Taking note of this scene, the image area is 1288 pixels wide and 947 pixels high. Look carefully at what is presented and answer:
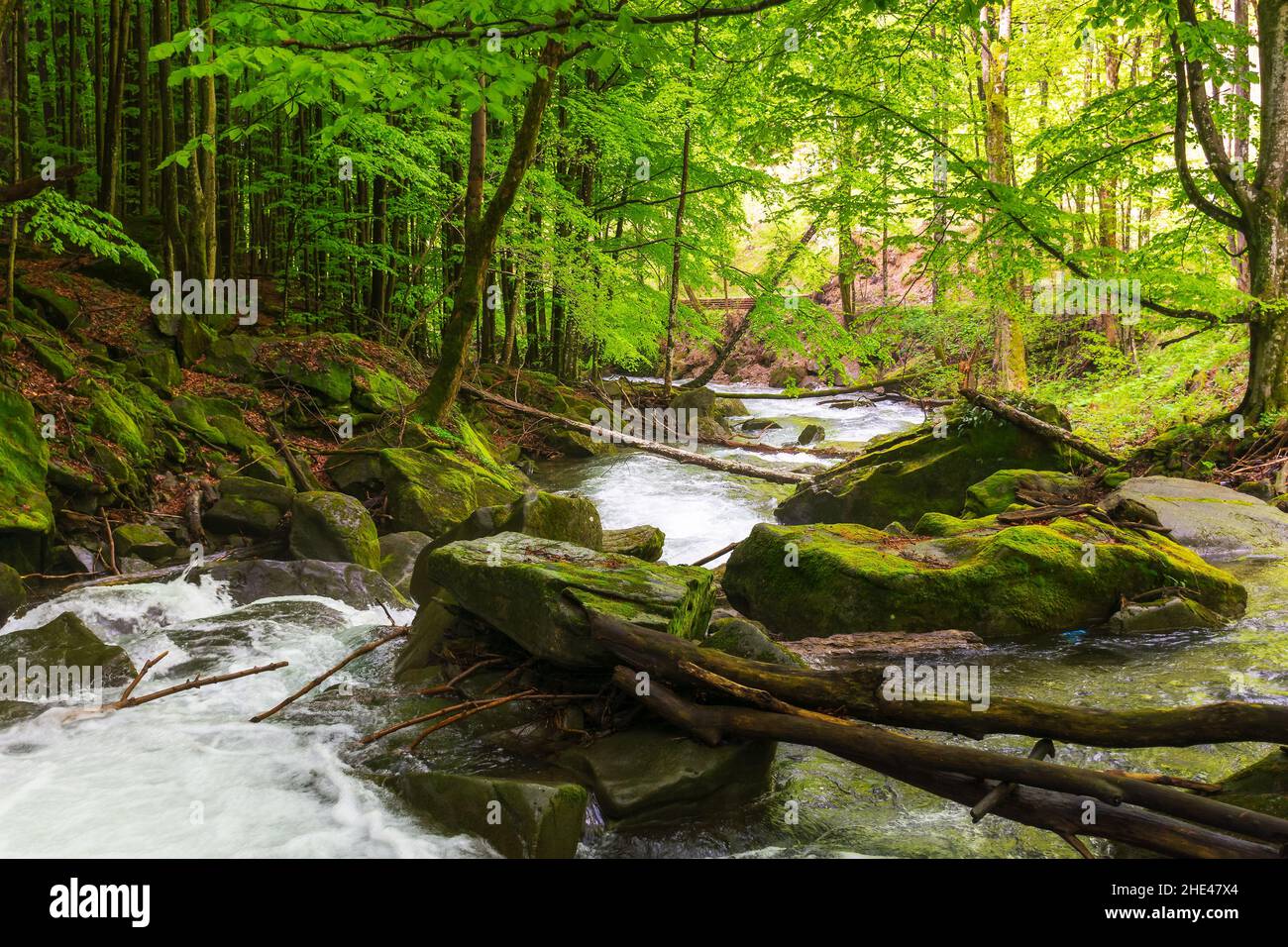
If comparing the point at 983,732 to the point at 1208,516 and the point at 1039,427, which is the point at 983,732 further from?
the point at 1039,427

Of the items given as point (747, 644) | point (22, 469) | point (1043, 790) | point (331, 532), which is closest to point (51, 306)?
point (22, 469)

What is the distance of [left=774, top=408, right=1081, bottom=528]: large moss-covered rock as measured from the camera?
1045cm

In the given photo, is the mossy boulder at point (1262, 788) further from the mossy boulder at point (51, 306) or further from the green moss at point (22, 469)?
the mossy boulder at point (51, 306)

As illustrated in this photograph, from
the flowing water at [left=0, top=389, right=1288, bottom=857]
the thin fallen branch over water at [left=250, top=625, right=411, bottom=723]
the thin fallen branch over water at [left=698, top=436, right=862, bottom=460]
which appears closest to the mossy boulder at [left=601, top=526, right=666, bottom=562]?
the flowing water at [left=0, top=389, right=1288, bottom=857]

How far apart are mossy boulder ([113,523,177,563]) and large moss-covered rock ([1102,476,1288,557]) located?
973 centimetres

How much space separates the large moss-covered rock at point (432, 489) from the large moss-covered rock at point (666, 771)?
5.97 m

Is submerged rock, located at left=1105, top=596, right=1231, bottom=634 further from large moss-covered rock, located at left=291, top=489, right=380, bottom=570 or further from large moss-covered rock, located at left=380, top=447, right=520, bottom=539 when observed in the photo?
large moss-covered rock, located at left=291, top=489, right=380, bottom=570

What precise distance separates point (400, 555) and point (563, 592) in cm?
512

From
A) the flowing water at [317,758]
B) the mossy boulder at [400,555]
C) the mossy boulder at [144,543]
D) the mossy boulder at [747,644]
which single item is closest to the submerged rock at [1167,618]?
the flowing water at [317,758]

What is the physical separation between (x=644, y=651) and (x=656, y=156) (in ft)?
52.9

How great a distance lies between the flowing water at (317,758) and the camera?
3820 millimetres

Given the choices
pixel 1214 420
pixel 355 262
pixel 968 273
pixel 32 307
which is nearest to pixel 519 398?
pixel 355 262
